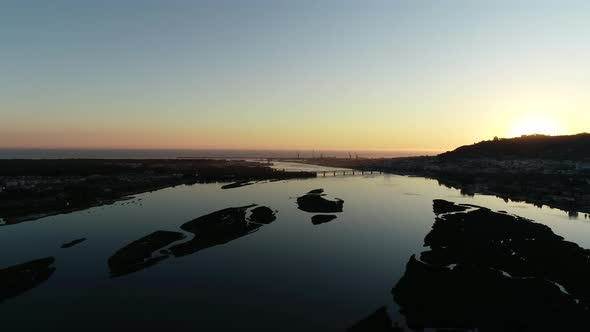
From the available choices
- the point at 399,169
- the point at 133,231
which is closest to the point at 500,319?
the point at 133,231

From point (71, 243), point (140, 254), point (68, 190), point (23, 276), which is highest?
point (68, 190)

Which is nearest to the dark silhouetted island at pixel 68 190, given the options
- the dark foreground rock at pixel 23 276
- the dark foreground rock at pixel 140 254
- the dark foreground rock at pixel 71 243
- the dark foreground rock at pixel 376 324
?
the dark foreground rock at pixel 71 243

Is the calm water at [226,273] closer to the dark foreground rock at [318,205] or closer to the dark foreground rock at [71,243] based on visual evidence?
the dark foreground rock at [71,243]

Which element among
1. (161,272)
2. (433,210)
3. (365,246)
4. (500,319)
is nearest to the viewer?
(500,319)

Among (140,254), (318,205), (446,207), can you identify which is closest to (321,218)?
(318,205)

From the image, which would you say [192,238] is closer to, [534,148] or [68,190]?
[68,190]

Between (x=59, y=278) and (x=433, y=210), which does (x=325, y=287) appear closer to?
(x=59, y=278)

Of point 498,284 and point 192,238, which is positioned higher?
point 498,284
